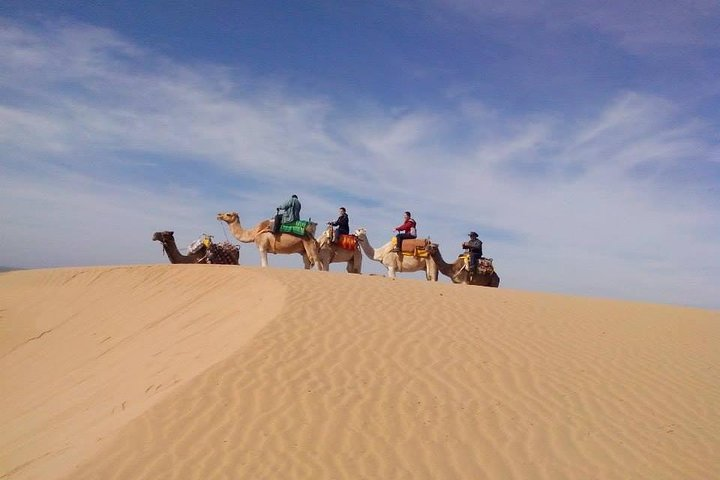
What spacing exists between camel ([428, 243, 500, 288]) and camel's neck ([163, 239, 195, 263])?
310 inches

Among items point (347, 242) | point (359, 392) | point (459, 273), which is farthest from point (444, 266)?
point (359, 392)

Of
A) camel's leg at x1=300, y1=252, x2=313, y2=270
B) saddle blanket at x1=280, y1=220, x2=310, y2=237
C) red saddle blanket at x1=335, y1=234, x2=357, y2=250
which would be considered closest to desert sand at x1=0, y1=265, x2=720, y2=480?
saddle blanket at x1=280, y1=220, x2=310, y2=237

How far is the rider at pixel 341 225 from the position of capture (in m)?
18.5

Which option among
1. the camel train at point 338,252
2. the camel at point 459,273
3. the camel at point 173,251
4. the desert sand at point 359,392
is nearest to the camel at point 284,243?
the camel train at point 338,252

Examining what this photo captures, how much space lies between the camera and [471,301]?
1225 centimetres

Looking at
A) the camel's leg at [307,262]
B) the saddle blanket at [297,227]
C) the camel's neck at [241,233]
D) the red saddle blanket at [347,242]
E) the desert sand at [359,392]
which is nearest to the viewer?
the desert sand at [359,392]

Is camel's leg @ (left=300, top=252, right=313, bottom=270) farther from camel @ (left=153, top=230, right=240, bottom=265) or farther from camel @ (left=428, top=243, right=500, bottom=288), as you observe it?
camel @ (left=428, top=243, right=500, bottom=288)

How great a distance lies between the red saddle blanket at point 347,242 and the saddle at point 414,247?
1.35m

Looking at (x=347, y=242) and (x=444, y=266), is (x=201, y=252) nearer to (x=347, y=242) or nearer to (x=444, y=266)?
(x=347, y=242)

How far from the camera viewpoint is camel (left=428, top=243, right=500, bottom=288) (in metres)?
18.7

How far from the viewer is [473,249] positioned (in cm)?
1864

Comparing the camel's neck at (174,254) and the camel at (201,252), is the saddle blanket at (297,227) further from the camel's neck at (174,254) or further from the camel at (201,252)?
the camel's neck at (174,254)

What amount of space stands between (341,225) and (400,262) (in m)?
2.38

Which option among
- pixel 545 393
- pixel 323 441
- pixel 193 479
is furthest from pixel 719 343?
pixel 193 479
